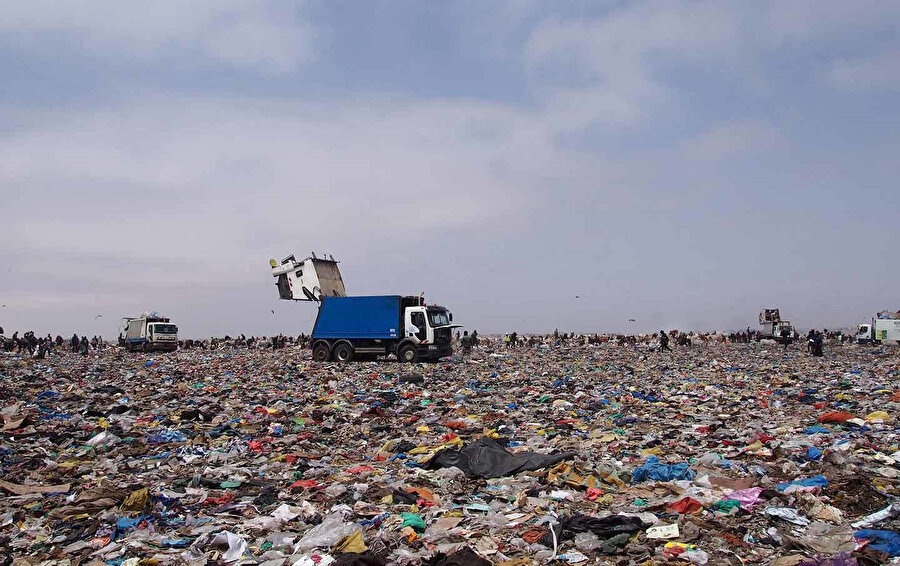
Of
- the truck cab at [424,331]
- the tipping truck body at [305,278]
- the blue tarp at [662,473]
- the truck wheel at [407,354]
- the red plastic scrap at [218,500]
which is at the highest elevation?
the tipping truck body at [305,278]

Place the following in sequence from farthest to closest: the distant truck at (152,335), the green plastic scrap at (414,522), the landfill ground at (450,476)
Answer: the distant truck at (152,335) < the green plastic scrap at (414,522) < the landfill ground at (450,476)

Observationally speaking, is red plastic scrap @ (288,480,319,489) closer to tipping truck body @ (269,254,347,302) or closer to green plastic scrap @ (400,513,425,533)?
green plastic scrap @ (400,513,425,533)

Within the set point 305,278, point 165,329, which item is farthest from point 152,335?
point 305,278

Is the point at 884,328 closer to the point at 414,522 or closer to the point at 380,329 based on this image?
the point at 380,329

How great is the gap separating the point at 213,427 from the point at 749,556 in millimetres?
8013

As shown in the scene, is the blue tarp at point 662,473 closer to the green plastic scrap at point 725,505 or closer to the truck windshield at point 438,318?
the green plastic scrap at point 725,505

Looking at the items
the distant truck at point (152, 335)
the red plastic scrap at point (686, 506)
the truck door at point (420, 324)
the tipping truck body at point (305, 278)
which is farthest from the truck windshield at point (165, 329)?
the red plastic scrap at point (686, 506)

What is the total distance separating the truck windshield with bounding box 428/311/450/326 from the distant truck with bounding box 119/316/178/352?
17.3 metres

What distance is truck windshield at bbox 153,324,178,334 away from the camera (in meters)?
30.7

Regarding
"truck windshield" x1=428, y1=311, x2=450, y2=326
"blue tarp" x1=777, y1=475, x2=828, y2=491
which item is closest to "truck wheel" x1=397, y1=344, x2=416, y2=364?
"truck windshield" x1=428, y1=311, x2=450, y2=326

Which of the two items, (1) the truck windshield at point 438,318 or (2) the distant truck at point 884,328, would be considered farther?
(2) the distant truck at point 884,328

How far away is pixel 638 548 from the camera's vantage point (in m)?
4.26

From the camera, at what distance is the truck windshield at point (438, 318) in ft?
67.1

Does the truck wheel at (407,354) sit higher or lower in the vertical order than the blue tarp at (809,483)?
higher
